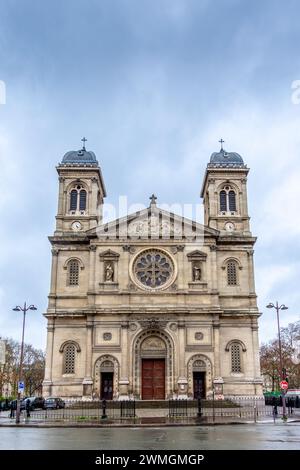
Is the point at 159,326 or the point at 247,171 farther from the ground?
the point at 247,171

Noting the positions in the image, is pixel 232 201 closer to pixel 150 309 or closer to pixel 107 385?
pixel 150 309

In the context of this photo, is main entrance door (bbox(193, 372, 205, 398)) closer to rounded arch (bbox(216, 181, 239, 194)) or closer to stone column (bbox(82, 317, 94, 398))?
stone column (bbox(82, 317, 94, 398))

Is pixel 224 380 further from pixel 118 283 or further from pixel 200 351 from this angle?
pixel 118 283

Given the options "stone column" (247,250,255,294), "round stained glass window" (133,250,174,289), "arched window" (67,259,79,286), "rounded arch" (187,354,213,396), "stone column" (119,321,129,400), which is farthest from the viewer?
"stone column" (247,250,255,294)

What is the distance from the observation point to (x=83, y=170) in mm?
52875

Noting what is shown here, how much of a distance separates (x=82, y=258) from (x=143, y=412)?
1605 cm

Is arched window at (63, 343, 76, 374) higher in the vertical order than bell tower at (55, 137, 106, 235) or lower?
lower

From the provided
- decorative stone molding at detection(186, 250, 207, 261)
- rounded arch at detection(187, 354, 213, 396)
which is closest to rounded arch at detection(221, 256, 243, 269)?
decorative stone molding at detection(186, 250, 207, 261)

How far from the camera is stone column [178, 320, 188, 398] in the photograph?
45094 mm

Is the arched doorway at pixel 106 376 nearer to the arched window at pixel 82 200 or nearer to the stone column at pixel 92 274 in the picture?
the stone column at pixel 92 274

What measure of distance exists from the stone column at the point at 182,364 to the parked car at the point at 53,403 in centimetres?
981

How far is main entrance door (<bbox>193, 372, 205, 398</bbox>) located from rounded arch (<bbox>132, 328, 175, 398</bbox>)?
1974 millimetres

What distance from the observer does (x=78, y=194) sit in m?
52.8
